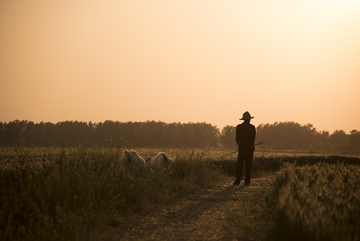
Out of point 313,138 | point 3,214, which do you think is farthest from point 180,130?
point 3,214

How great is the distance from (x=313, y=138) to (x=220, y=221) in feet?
287

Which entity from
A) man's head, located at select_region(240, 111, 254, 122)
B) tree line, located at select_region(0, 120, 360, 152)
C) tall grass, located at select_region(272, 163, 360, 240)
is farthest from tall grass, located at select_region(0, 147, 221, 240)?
tree line, located at select_region(0, 120, 360, 152)

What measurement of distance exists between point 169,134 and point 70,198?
77.1 metres

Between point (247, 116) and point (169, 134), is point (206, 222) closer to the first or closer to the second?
point (247, 116)

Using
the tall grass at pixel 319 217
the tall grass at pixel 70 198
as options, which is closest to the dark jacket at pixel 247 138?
the tall grass at pixel 70 198

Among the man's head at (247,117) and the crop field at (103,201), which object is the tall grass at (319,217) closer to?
the crop field at (103,201)

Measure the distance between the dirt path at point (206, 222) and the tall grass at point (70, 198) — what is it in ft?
1.51

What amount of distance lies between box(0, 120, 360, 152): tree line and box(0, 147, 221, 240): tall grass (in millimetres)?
65094

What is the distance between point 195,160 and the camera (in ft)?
34.2

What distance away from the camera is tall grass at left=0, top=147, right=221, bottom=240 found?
13.2ft

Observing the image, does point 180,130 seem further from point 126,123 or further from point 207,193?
point 207,193

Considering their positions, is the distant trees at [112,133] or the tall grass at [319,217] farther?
the distant trees at [112,133]

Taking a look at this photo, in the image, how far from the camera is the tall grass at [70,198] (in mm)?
4031

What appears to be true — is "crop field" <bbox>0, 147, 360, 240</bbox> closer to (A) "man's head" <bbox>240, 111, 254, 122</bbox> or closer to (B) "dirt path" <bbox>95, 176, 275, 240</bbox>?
(B) "dirt path" <bbox>95, 176, 275, 240</bbox>
